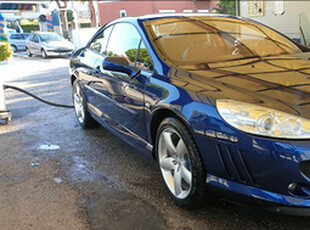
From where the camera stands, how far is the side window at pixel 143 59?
10.2 feet

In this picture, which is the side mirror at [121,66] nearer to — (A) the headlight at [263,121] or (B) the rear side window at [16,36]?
(A) the headlight at [263,121]

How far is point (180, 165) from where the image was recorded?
272cm

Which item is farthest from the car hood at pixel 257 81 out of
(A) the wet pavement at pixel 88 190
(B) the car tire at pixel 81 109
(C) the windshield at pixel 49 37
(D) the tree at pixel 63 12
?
(D) the tree at pixel 63 12

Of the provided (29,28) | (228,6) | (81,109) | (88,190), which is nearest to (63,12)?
(29,28)

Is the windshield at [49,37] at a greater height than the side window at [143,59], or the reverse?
the windshield at [49,37]

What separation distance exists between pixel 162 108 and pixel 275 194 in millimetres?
1036

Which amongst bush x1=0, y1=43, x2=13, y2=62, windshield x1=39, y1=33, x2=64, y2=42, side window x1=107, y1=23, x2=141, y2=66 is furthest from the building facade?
side window x1=107, y1=23, x2=141, y2=66

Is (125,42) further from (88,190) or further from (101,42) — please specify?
(88,190)

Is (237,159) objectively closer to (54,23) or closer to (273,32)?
(273,32)

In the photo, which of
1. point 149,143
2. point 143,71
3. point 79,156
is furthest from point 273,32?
point 79,156

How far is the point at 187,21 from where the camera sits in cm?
352

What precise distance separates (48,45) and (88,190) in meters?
16.9

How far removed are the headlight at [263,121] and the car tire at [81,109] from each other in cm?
298

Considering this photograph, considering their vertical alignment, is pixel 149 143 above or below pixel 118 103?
below
